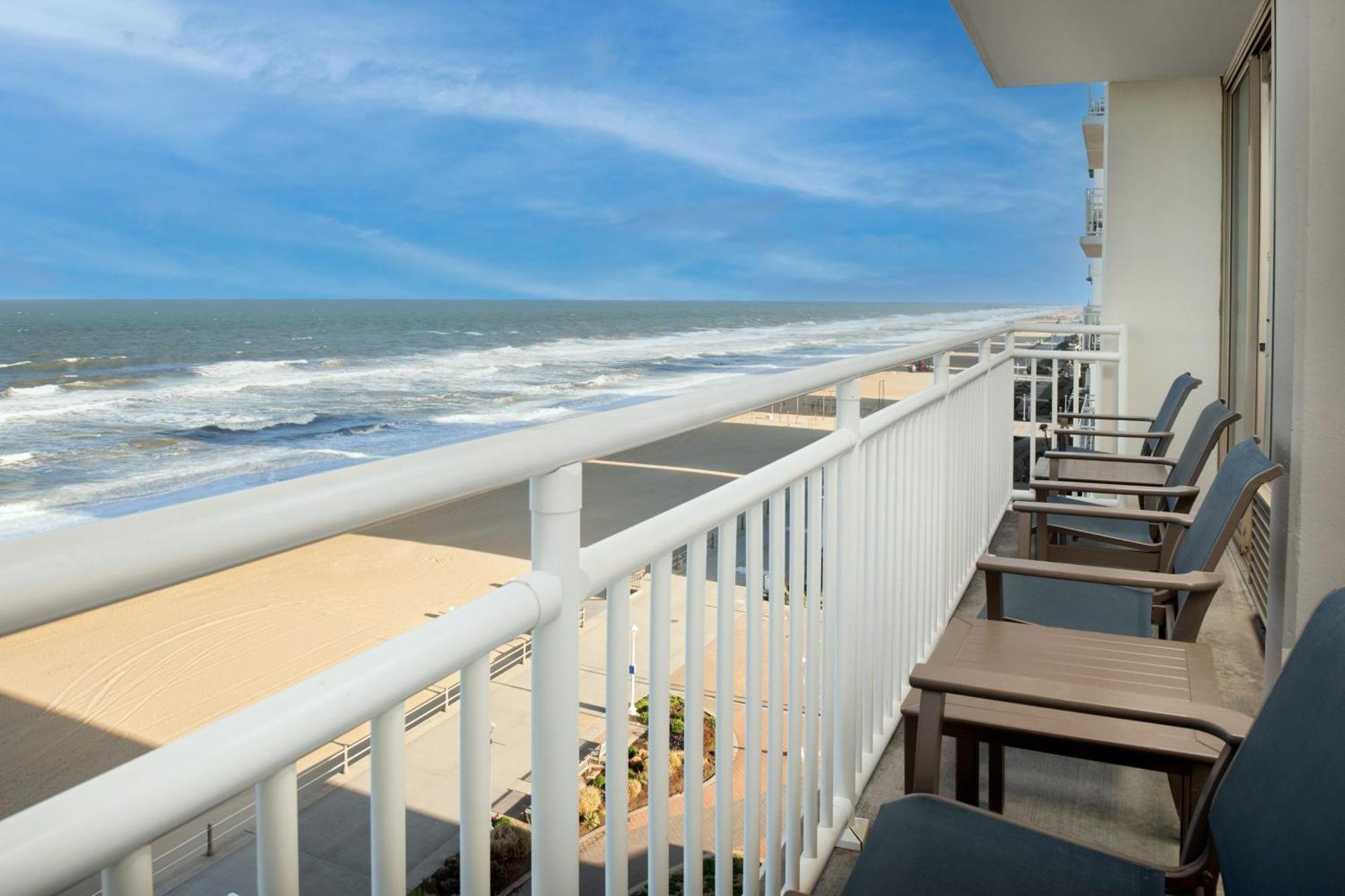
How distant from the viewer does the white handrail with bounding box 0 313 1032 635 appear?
393 mm

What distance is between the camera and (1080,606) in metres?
2.49

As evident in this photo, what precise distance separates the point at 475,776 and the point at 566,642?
13cm

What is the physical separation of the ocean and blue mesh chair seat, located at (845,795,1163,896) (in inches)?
33.1

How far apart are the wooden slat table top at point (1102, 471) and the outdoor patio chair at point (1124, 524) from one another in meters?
0.10

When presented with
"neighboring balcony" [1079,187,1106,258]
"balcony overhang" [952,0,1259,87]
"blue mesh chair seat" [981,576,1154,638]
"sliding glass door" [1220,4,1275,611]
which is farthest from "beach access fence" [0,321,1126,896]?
"neighboring balcony" [1079,187,1106,258]

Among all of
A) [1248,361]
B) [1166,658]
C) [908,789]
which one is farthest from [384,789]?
[1248,361]

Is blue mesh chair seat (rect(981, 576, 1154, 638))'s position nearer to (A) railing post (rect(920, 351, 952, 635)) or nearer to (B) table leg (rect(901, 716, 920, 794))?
(A) railing post (rect(920, 351, 952, 635))

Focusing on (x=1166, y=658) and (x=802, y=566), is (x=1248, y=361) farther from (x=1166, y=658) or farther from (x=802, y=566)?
(x=802, y=566)

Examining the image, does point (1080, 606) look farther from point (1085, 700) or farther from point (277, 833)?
point (277, 833)

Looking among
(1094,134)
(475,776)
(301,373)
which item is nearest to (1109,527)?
(475,776)

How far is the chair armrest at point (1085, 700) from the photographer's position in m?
1.34

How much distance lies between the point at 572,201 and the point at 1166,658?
6000 cm

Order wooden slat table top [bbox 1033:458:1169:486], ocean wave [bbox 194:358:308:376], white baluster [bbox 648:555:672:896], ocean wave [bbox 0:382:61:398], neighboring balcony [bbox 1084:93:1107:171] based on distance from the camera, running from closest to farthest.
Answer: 1. white baluster [bbox 648:555:672:896]
2. wooden slat table top [bbox 1033:458:1169:486]
3. neighboring balcony [bbox 1084:93:1107:171]
4. ocean wave [bbox 0:382:61:398]
5. ocean wave [bbox 194:358:308:376]

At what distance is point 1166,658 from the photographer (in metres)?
1.88
